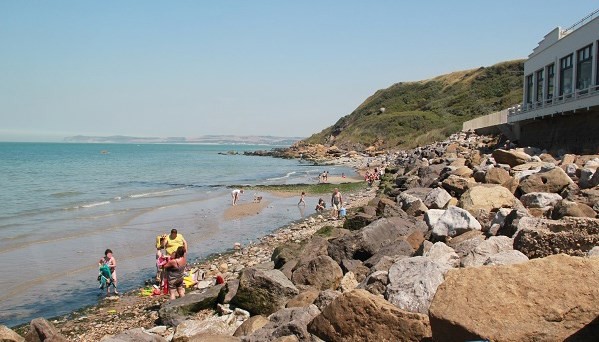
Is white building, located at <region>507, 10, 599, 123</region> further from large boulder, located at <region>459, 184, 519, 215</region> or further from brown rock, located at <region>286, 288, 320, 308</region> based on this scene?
brown rock, located at <region>286, 288, 320, 308</region>

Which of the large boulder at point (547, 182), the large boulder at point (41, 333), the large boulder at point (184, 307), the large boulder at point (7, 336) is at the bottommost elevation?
the large boulder at point (184, 307)

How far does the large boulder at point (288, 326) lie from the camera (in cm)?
675

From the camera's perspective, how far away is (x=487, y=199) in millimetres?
12734

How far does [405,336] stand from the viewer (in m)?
5.94

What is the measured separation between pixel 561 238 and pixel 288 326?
4.01 meters

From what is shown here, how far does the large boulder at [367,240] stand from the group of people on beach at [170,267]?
12.4 ft

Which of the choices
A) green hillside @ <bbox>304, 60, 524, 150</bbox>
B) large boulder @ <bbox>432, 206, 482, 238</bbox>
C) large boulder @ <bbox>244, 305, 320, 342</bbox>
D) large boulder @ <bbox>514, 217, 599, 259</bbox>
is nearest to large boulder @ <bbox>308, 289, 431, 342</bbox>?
large boulder @ <bbox>244, 305, 320, 342</bbox>

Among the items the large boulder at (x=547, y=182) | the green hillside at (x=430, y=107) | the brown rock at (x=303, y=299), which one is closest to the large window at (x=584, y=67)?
the large boulder at (x=547, y=182)

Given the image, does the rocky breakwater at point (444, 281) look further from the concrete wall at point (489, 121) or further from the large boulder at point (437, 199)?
the concrete wall at point (489, 121)

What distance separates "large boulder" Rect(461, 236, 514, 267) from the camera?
764 cm

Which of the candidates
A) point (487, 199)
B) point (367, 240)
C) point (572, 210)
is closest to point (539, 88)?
point (487, 199)

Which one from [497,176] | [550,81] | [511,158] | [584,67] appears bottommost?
[497,176]

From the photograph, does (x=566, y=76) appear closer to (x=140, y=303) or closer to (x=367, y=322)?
(x=140, y=303)

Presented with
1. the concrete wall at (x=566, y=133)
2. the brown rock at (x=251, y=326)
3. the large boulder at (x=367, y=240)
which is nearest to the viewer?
the brown rock at (x=251, y=326)
